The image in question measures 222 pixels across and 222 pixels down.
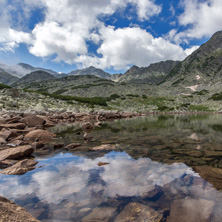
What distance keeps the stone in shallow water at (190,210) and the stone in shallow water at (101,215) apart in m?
1.41

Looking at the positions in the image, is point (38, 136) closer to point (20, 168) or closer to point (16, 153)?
point (16, 153)

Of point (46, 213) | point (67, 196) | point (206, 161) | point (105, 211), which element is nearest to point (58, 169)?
point (67, 196)

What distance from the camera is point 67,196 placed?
4922 millimetres

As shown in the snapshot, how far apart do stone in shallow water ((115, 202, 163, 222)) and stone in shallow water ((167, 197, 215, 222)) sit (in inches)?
14.0

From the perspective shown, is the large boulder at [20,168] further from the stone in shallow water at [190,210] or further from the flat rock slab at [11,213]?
the stone in shallow water at [190,210]

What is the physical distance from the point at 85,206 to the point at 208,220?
10.1 feet

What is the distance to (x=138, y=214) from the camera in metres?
3.95

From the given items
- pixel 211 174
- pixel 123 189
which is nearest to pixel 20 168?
pixel 123 189

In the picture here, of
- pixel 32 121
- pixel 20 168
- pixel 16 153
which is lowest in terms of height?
pixel 20 168

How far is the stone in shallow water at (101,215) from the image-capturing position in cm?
381

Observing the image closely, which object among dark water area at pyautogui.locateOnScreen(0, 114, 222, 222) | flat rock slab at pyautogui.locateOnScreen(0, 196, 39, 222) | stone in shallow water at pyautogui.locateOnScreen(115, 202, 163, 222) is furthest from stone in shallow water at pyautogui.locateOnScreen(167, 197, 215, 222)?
flat rock slab at pyautogui.locateOnScreen(0, 196, 39, 222)

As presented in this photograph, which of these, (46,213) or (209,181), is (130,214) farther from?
(209,181)

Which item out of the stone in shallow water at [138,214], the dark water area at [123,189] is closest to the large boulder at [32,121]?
the dark water area at [123,189]

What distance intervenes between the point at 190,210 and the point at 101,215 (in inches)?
91.0
